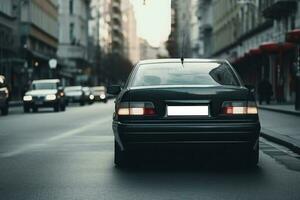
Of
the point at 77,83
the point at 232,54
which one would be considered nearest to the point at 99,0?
the point at 77,83

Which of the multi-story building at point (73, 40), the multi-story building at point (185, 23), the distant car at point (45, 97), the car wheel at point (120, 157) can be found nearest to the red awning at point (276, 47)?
the distant car at point (45, 97)

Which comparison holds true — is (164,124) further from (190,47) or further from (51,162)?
(190,47)

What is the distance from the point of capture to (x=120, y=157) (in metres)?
10.3

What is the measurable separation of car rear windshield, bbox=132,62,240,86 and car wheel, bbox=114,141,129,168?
0.90 metres

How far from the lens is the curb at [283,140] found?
1288 cm

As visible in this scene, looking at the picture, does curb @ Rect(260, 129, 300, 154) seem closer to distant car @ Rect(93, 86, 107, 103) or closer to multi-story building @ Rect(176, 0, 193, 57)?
distant car @ Rect(93, 86, 107, 103)

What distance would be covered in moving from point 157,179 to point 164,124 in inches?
29.1

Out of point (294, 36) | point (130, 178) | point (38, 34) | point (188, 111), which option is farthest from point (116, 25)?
point (130, 178)

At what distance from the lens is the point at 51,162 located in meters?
11.2

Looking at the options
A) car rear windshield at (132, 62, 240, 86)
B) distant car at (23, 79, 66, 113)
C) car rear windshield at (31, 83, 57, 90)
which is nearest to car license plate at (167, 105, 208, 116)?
car rear windshield at (132, 62, 240, 86)

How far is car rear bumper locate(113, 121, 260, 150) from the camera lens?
935cm

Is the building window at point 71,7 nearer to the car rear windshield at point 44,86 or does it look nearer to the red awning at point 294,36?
the car rear windshield at point 44,86

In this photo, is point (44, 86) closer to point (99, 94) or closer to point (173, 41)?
point (99, 94)

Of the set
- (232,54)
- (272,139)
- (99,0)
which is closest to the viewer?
(272,139)
